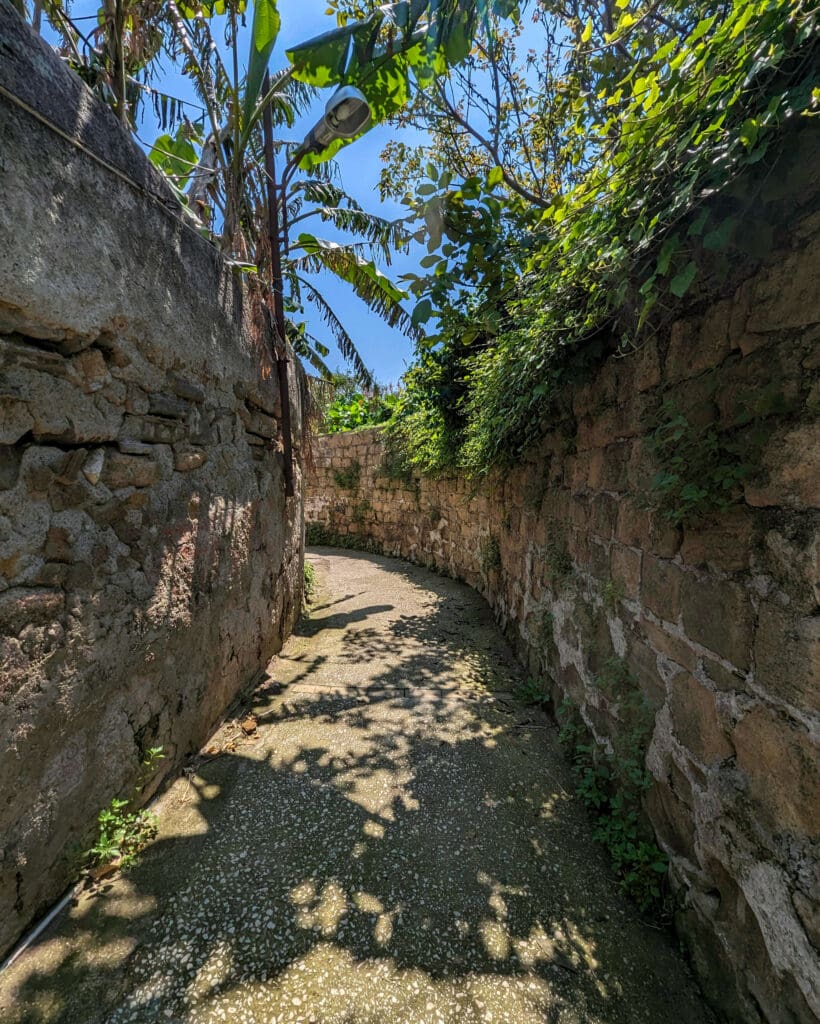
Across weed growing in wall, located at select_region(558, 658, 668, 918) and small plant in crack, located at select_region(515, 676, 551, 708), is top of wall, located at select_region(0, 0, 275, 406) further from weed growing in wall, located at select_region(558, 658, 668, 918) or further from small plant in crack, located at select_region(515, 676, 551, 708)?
small plant in crack, located at select_region(515, 676, 551, 708)

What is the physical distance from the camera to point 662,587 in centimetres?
158

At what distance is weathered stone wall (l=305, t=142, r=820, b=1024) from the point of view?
100cm

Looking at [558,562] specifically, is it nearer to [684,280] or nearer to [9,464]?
[684,280]

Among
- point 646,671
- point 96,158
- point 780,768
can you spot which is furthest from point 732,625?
point 96,158

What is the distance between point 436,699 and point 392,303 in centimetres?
417

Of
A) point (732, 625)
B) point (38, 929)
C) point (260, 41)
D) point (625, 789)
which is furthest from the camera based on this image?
point (260, 41)

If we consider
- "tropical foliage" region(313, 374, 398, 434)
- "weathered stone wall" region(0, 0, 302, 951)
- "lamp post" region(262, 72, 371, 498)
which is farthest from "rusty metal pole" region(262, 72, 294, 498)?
"tropical foliage" region(313, 374, 398, 434)

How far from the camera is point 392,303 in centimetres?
490

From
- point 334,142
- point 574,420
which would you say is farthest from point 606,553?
point 334,142

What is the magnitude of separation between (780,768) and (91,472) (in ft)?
7.38

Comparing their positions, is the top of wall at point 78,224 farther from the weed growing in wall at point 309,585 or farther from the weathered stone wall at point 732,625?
the weed growing in wall at point 309,585

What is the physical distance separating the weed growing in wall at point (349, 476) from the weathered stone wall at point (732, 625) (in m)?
6.83

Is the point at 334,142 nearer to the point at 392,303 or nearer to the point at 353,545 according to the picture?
the point at 392,303

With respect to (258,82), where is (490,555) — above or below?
below
